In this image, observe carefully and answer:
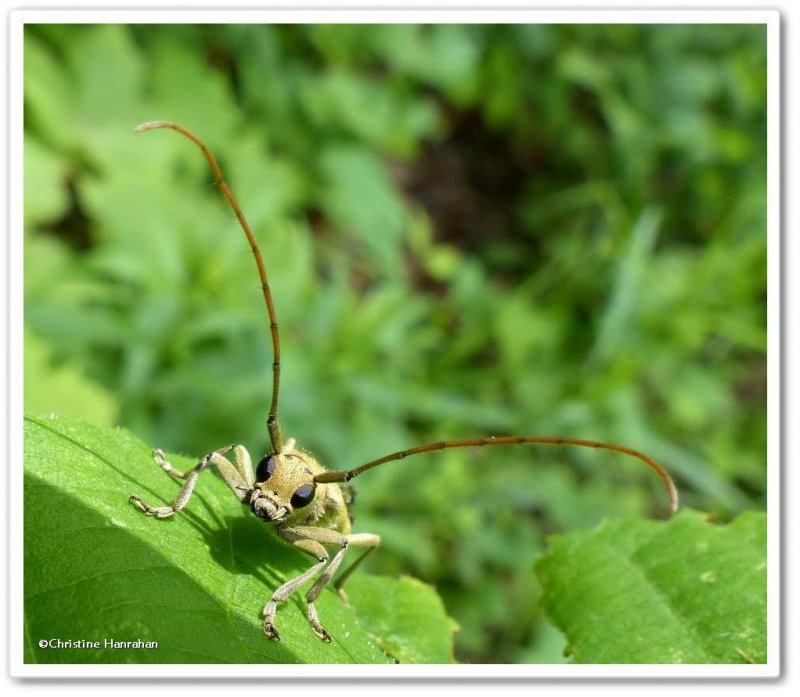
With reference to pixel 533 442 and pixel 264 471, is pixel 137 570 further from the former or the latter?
pixel 533 442

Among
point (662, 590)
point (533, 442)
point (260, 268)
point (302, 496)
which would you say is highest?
point (260, 268)

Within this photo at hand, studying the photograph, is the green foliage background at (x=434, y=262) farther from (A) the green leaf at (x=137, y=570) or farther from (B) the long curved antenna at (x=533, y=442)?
(B) the long curved antenna at (x=533, y=442)

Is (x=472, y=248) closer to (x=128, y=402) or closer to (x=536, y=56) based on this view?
(x=536, y=56)

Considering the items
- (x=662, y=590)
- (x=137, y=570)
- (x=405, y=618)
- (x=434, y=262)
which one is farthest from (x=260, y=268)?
(x=434, y=262)

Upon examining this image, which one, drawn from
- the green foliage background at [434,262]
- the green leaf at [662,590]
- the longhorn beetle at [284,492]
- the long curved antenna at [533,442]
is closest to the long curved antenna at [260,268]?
the longhorn beetle at [284,492]

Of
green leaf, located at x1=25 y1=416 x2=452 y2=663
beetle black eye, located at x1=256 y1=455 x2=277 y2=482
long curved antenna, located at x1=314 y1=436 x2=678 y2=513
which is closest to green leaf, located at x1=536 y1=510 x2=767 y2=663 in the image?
long curved antenna, located at x1=314 y1=436 x2=678 y2=513

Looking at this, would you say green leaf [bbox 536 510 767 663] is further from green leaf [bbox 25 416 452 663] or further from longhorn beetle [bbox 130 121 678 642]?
green leaf [bbox 25 416 452 663]
